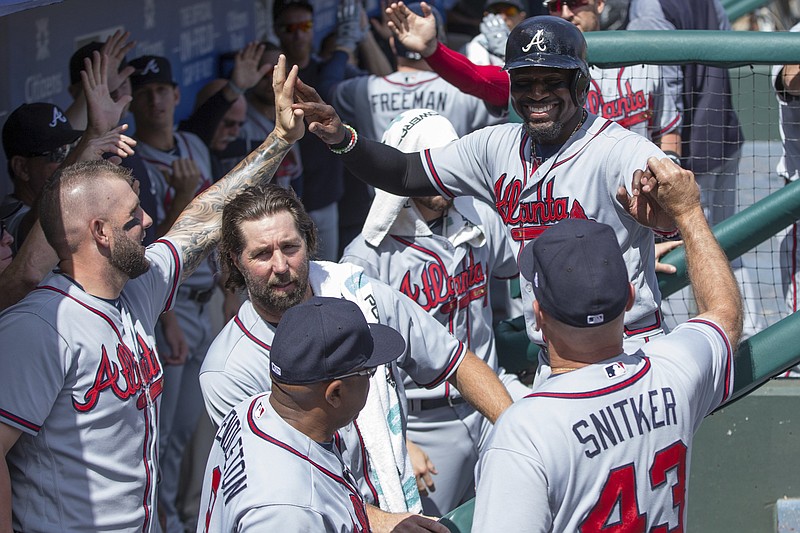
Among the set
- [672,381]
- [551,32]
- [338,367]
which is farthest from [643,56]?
[338,367]

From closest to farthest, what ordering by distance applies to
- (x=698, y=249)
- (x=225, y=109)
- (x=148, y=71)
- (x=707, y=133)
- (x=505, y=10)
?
(x=698, y=249) < (x=707, y=133) < (x=148, y=71) < (x=225, y=109) < (x=505, y=10)

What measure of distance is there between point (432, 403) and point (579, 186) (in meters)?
1.21

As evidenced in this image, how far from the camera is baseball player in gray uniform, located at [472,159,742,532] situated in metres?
1.96

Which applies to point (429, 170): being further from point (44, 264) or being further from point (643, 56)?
point (44, 264)

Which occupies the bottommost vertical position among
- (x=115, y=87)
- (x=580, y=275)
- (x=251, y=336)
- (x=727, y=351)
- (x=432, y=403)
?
(x=432, y=403)

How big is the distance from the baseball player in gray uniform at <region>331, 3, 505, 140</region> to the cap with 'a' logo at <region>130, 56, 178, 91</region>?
114 cm

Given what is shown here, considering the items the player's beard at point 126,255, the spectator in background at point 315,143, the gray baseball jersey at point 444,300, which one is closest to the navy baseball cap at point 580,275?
the player's beard at point 126,255

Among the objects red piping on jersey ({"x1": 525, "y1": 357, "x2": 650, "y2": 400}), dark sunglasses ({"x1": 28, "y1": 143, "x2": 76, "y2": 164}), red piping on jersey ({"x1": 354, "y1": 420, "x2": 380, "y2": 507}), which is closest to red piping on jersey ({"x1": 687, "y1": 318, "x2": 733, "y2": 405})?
red piping on jersey ({"x1": 525, "y1": 357, "x2": 650, "y2": 400})

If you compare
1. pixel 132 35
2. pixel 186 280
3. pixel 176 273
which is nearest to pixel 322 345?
pixel 176 273

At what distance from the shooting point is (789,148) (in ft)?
13.8

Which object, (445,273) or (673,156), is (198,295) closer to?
(445,273)

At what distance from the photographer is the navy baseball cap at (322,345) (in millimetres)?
2119

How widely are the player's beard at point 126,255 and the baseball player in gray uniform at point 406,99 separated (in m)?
2.71

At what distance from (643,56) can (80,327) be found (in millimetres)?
1916
